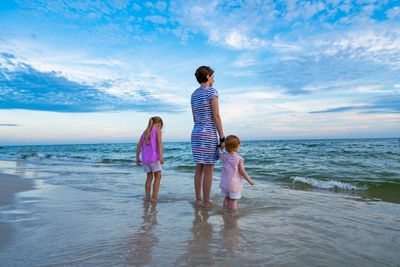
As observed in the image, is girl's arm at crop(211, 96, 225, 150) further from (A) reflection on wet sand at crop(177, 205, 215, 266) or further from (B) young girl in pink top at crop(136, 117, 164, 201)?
(B) young girl in pink top at crop(136, 117, 164, 201)

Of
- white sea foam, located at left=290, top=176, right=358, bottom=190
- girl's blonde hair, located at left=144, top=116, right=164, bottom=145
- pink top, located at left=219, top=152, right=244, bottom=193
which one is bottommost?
white sea foam, located at left=290, top=176, right=358, bottom=190

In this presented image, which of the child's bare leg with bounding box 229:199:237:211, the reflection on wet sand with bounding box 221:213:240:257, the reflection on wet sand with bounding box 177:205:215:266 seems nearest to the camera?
the reflection on wet sand with bounding box 177:205:215:266

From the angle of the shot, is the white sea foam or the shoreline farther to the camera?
the white sea foam

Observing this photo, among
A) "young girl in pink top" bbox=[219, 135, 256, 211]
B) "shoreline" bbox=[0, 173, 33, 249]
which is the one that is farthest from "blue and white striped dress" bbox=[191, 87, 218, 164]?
"shoreline" bbox=[0, 173, 33, 249]

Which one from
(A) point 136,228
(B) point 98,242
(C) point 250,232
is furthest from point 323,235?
(B) point 98,242

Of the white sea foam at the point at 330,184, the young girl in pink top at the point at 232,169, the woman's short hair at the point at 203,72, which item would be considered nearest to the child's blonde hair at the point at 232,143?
the young girl in pink top at the point at 232,169

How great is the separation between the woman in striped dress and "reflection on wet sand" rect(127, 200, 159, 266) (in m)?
1.14

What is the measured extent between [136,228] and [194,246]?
0.91 m

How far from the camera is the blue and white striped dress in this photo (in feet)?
12.7

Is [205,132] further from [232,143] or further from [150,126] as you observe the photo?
[150,126]

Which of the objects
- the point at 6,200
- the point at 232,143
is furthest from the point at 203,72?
the point at 6,200

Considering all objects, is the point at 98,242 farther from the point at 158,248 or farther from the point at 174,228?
the point at 174,228

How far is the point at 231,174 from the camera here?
3.62 meters

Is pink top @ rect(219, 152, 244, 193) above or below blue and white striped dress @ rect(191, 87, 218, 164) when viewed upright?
below
